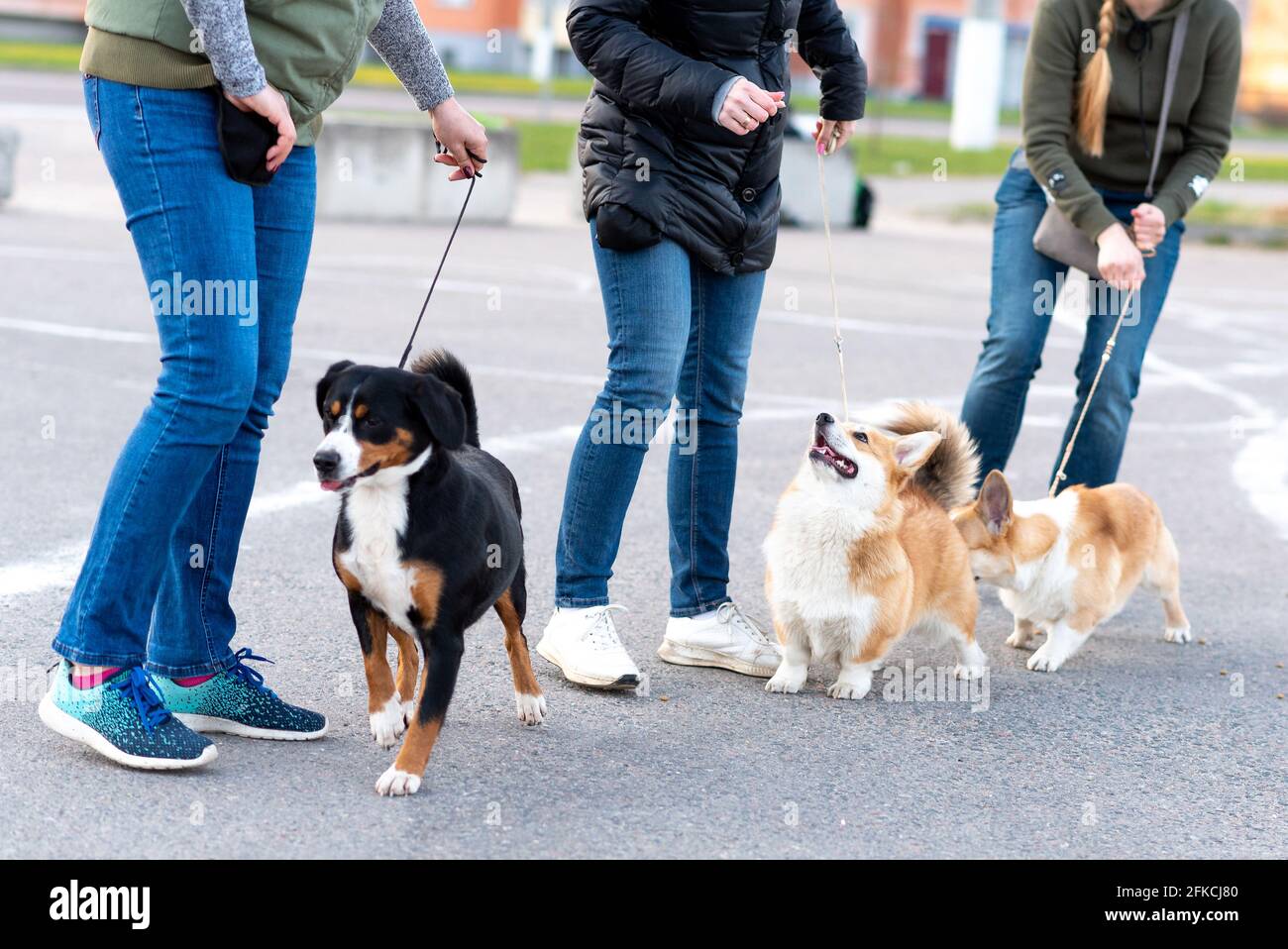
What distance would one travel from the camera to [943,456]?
5.08 meters

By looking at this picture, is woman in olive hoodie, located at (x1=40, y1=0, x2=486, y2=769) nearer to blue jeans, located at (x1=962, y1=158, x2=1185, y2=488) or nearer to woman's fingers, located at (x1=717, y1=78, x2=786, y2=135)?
woman's fingers, located at (x1=717, y1=78, x2=786, y2=135)

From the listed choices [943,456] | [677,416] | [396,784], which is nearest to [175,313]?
[396,784]

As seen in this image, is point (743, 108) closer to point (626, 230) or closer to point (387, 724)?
point (626, 230)

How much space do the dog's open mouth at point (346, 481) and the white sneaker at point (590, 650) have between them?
1044 mm

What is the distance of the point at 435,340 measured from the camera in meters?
9.69

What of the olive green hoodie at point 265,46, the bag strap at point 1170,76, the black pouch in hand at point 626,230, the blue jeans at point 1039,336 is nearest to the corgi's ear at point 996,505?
the blue jeans at point 1039,336

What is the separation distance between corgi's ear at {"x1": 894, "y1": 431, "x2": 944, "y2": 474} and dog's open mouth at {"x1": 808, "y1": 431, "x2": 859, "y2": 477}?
0.19m

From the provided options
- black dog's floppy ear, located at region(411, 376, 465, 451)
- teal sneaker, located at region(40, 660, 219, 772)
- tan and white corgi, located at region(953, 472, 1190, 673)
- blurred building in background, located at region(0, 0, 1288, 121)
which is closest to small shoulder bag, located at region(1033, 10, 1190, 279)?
tan and white corgi, located at region(953, 472, 1190, 673)

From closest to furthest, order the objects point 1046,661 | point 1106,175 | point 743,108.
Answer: point 743,108 → point 1046,661 → point 1106,175

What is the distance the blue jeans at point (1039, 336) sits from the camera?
219 inches

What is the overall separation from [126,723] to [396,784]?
624 millimetres

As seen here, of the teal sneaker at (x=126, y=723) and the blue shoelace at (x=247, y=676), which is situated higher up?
the teal sneaker at (x=126, y=723)

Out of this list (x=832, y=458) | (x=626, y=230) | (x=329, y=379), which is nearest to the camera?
(x=329, y=379)

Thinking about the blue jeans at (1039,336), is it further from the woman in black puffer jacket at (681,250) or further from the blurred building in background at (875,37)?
the blurred building in background at (875,37)
